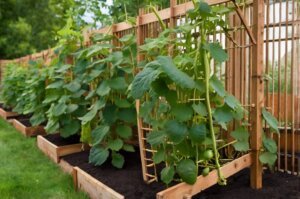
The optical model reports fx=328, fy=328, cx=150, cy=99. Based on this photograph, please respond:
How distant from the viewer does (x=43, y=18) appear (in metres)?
23.2

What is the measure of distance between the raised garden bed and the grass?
3.6 inches

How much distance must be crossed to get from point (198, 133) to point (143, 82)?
1.76ft

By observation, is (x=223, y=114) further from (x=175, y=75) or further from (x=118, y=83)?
(x=118, y=83)

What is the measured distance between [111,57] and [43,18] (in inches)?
849

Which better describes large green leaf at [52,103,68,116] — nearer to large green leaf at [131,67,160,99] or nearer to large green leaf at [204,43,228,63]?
large green leaf at [131,67,160,99]

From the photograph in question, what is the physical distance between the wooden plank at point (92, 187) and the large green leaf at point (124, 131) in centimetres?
57

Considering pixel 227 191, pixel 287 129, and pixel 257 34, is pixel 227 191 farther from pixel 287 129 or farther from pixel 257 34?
pixel 257 34

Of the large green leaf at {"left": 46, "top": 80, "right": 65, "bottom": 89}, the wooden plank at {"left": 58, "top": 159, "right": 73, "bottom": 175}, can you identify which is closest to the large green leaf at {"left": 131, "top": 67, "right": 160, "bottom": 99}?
the wooden plank at {"left": 58, "top": 159, "right": 73, "bottom": 175}

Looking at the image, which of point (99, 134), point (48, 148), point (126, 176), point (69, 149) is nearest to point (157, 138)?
point (126, 176)

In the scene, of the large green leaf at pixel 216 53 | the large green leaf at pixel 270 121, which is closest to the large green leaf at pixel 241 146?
the large green leaf at pixel 270 121

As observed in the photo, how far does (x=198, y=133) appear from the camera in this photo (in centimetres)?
233

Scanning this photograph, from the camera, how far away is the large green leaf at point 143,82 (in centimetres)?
223

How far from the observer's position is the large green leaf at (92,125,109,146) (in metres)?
3.44

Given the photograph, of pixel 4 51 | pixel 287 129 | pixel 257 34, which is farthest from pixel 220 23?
pixel 4 51
